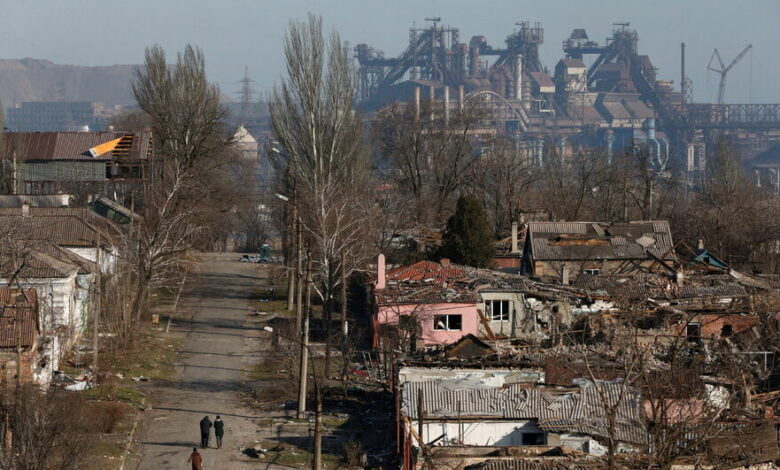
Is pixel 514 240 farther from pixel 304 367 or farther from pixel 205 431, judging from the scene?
pixel 205 431

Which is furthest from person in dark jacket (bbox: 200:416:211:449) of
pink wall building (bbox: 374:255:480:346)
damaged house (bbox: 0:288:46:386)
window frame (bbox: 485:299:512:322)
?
window frame (bbox: 485:299:512:322)

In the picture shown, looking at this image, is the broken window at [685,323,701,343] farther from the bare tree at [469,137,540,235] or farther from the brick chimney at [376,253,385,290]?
the bare tree at [469,137,540,235]

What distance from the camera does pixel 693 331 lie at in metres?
28.3

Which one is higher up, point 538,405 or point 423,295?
point 423,295

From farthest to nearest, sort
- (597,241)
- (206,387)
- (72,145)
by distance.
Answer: (72,145) → (597,241) → (206,387)

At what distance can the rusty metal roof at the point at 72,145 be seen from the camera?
46.2 m

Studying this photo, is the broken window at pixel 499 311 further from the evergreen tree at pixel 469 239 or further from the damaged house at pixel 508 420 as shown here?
the damaged house at pixel 508 420

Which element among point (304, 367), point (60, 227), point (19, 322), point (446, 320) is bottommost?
point (446, 320)

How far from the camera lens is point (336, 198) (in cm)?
3697

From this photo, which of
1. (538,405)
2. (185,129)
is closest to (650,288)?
(538,405)

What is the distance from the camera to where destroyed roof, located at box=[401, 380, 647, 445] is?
19094 mm

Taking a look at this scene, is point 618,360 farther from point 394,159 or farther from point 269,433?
point 394,159

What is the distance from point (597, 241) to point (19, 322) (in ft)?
53.1

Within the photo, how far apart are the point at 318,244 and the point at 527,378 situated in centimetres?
1286
